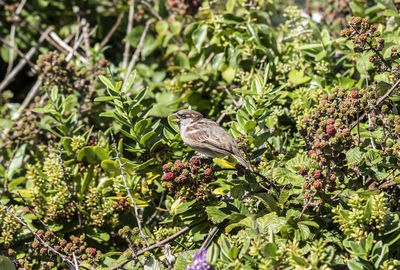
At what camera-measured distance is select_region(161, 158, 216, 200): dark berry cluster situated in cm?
273

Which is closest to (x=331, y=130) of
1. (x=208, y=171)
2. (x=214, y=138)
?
(x=208, y=171)

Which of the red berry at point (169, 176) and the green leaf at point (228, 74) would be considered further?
the green leaf at point (228, 74)

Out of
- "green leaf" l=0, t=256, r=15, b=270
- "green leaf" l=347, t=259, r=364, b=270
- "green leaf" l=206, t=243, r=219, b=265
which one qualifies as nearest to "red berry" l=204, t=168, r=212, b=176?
"green leaf" l=206, t=243, r=219, b=265

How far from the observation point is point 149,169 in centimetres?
321

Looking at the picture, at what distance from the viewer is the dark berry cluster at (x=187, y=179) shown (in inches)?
108

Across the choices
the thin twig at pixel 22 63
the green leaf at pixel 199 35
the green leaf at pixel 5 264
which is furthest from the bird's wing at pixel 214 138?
the thin twig at pixel 22 63

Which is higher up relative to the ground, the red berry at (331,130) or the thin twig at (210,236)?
the red berry at (331,130)

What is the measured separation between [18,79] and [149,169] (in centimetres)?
347

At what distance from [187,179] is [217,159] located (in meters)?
0.40

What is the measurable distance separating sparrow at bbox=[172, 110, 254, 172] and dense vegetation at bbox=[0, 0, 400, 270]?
0.10m

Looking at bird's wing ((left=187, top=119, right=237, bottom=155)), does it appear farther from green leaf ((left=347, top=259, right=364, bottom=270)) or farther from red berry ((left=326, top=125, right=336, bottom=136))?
green leaf ((left=347, top=259, right=364, bottom=270))

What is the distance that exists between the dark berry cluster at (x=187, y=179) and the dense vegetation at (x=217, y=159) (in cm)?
1

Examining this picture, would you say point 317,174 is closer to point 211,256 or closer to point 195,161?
point 211,256

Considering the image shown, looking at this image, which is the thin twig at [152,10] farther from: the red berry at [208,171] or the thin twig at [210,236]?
the thin twig at [210,236]
